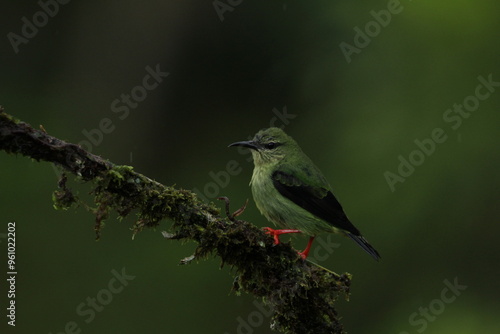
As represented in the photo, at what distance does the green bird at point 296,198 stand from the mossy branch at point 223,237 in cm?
89

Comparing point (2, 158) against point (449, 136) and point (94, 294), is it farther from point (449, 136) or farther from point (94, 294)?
point (449, 136)

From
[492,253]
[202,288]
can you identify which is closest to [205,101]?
[202,288]

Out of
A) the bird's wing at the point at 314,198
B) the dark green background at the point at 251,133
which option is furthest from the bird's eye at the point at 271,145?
the dark green background at the point at 251,133

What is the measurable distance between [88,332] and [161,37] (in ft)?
13.9

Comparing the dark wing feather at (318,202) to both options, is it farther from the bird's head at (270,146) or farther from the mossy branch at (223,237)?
the mossy branch at (223,237)

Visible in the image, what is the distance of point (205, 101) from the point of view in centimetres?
986

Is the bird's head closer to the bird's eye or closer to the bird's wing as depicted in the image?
the bird's eye

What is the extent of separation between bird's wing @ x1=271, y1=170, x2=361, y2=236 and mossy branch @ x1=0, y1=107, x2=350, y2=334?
1.13m

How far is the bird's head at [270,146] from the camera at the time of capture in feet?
17.6

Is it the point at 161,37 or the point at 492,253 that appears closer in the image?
the point at 492,253

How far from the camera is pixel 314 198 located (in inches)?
197

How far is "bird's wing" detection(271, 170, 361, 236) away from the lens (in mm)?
4879

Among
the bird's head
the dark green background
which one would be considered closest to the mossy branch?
the bird's head

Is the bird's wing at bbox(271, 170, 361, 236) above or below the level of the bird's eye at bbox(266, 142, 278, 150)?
below
